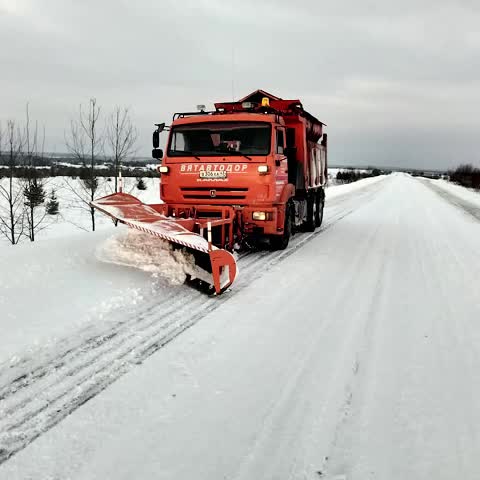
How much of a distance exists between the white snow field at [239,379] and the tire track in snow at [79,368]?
0.05 ft

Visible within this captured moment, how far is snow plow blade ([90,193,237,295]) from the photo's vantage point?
5.61m

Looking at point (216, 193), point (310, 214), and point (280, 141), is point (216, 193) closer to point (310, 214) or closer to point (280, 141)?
point (280, 141)

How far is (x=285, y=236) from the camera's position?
8.99 metres

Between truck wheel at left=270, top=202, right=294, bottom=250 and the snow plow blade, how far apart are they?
7.83 ft

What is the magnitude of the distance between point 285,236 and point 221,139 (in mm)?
2336

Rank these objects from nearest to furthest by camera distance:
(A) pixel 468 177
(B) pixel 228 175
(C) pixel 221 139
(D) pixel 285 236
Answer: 1. (B) pixel 228 175
2. (C) pixel 221 139
3. (D) pixel 285 236
4. (A) pixel 468 177

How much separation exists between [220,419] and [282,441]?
44cm

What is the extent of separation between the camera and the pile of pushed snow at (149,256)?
6.15 metres

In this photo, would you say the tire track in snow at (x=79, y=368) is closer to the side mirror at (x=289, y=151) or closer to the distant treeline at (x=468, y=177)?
the side mirror at (x=289, y=151)

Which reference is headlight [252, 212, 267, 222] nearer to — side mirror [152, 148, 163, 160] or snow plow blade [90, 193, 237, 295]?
snow plow blade [90, 193, 237, 295]

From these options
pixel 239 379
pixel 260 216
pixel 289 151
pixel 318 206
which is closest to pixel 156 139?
pixel 260 216

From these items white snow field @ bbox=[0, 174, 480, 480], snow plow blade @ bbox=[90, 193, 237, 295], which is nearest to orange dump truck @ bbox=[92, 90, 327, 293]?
snow plow blade @ bbox=[90, 193, 237, 295]

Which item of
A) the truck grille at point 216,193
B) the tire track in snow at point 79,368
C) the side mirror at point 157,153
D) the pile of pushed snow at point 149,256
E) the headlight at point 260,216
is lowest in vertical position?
the tire track in snow at point 79,368

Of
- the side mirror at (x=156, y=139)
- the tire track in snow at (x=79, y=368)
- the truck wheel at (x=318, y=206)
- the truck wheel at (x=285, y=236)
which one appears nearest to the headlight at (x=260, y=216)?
the truck wheel at (x=285, y=236)
